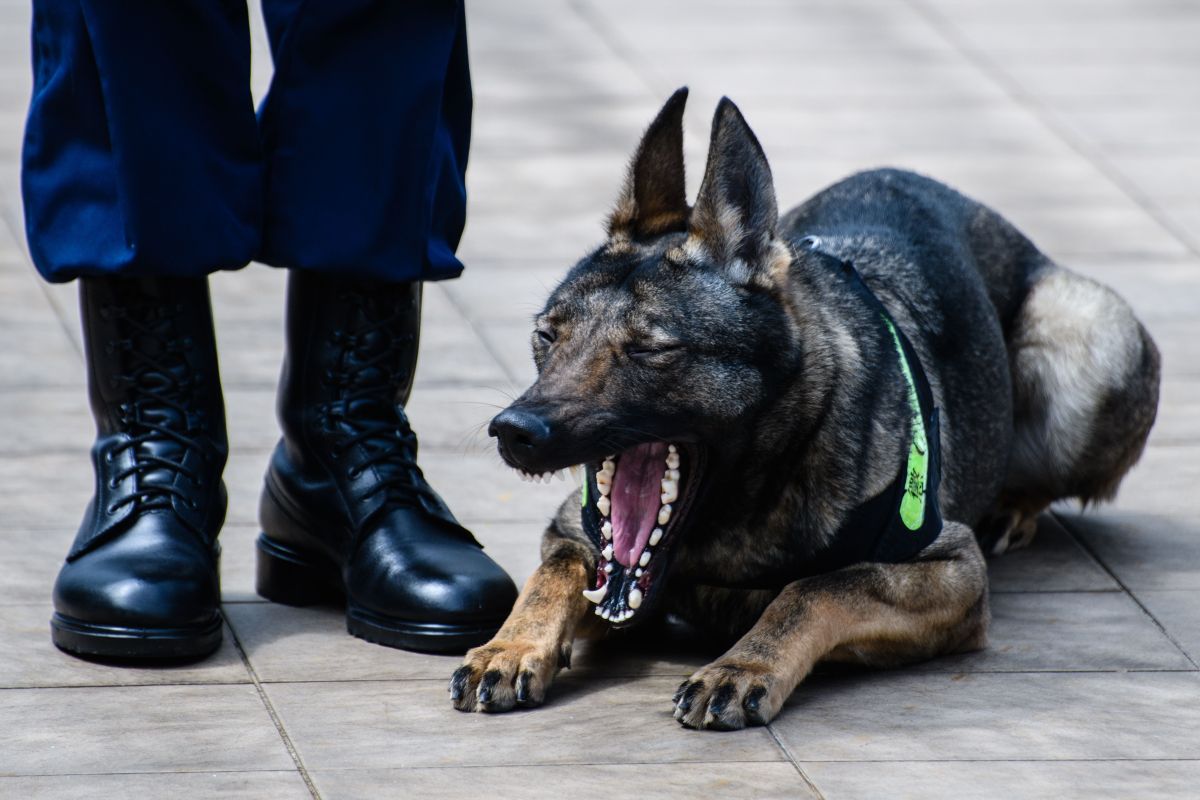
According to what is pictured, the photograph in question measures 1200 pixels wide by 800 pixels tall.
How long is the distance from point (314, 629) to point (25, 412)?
1855mm

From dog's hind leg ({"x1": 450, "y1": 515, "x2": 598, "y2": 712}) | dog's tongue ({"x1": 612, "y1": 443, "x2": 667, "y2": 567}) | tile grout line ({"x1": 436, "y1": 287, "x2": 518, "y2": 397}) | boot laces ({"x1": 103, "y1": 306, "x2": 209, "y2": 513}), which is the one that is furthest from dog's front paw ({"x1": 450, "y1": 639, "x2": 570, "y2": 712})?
tile grout line ({"x1": 436, "y1": 287, "x2": 518, "y2": 397})

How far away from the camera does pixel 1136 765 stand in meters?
3.86

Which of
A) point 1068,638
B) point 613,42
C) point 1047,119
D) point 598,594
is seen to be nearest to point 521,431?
point 598,594

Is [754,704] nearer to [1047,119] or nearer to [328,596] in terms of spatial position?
[328,596]

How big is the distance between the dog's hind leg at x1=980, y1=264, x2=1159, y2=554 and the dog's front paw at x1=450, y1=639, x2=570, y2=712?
1627 mm

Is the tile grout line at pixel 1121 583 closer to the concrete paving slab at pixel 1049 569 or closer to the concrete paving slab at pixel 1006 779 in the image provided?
the concrete paving slab at pixel 1049 569

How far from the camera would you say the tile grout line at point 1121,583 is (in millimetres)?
4547

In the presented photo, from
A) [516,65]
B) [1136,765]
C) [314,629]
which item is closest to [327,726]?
[314,629]

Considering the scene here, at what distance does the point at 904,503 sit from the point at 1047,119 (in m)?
5.62

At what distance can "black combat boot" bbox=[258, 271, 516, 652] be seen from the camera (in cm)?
444

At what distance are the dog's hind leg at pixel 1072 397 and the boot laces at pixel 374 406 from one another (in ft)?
5.25

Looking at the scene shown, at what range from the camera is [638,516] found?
4.16 metres

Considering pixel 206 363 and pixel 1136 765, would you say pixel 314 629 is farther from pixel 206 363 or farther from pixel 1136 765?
pixel 1136 765

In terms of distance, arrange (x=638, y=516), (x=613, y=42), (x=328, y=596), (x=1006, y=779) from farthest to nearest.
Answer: (x=613, y=42)
(x=328, y=596)
(x=638, y=516)
(x=1006, y=779)
